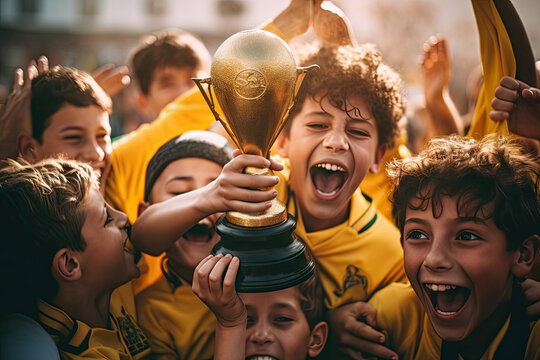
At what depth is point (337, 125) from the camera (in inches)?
62.5

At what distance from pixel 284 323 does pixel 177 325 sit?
1.34 ft

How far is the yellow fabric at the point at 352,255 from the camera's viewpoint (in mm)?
1732

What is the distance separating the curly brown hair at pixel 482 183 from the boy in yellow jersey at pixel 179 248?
716mm

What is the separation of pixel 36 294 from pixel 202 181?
25.7 inches

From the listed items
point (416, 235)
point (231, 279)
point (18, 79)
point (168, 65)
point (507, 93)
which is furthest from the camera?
point (168, 65)

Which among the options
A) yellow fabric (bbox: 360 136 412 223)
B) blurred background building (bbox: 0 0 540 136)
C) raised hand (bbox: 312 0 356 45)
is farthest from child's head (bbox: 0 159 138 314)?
blurred background building (bbox: 0 0 540 136)

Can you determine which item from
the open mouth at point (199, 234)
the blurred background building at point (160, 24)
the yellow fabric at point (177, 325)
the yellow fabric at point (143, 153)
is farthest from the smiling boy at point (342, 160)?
the blurred background building at point (160, 24)

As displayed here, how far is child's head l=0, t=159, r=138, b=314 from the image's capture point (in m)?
1.36

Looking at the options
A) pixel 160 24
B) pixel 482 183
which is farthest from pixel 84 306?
pixel 160 24

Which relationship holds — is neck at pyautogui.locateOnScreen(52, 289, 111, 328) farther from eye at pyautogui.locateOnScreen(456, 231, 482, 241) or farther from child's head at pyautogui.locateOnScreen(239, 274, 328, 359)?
eye at pyautogui.locateOnScreen(456, 231, 482, 241)

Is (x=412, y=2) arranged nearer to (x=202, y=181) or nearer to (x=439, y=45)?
(x=439, y=45)

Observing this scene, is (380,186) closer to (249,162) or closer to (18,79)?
(249,162)

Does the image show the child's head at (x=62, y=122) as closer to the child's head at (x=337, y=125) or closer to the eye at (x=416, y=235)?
the child's head at (x=337, y=125)

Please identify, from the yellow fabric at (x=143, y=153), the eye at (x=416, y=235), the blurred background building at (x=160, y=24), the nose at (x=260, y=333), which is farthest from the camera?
the blurred background building at (x=160, y=24)
